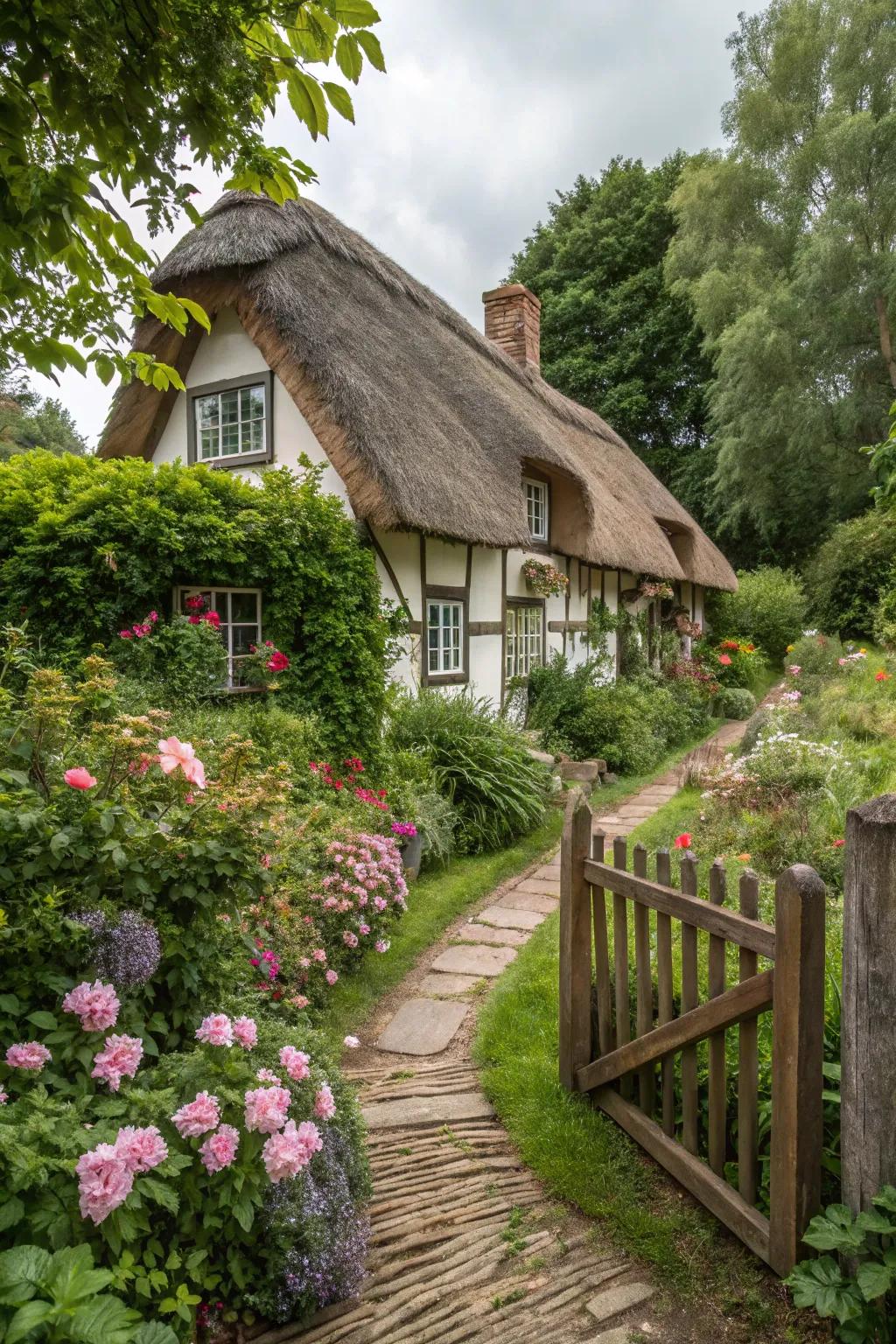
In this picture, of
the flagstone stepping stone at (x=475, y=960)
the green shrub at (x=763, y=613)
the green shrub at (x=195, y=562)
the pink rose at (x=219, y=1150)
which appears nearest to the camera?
the pink rose at (x=219, y=1150)

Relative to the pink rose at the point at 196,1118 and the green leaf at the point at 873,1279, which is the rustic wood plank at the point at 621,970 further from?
the pink rose at the point at 196,1118

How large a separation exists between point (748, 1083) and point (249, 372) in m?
7.69

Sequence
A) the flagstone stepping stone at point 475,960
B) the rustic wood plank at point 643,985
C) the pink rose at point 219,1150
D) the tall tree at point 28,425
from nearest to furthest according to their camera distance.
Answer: the pink rose at point 219,1150
the rustic wood plank at point 643,985
the flagstone stepping stone at point 475,960
the tall tree at point 28,425

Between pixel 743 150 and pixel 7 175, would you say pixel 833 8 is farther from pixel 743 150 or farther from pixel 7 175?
pixel 7 175

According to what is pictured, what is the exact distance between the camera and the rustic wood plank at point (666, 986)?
242cm

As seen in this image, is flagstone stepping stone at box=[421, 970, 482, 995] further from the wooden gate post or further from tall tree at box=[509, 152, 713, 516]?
tall tree at box=[509, 152, 713, 516]

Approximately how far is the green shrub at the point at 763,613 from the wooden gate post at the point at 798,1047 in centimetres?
1729

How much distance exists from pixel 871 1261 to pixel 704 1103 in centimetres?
78

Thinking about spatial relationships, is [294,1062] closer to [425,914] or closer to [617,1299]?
[617,1299]

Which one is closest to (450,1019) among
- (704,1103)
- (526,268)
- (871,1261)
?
(704,1103)

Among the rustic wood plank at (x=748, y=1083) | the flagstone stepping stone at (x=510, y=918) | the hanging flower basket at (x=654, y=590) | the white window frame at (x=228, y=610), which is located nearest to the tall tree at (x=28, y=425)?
the hanging flower basket at (x=654, y=590)

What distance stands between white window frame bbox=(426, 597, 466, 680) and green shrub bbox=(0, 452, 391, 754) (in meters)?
1.57

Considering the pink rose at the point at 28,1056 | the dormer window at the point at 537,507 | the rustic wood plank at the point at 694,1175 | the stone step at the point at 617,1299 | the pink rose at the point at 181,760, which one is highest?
the dormer window at the point at 537,507

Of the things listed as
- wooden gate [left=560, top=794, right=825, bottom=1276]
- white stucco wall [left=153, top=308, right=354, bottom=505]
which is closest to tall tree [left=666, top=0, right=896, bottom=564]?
white stucco wall [left=153, top=308, right=354, bottom=505]
